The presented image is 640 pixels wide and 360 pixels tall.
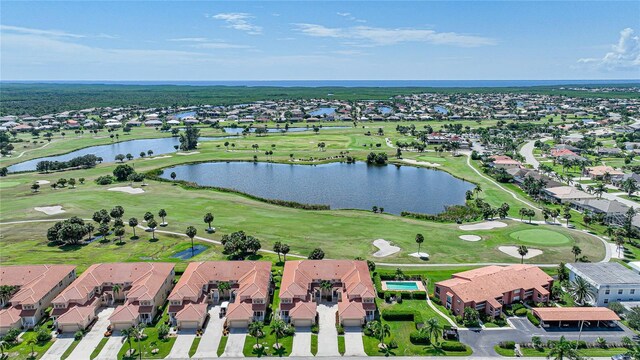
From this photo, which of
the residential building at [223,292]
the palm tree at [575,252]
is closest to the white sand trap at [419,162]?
the palm tree at [575,252]

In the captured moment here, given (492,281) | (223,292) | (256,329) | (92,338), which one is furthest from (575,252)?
(92,338)

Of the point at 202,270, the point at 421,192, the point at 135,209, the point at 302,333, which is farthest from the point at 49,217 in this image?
the point at 421,192

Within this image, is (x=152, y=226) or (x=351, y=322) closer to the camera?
(x=351, y=322)

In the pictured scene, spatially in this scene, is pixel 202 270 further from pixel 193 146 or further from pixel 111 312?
pixel 193 146

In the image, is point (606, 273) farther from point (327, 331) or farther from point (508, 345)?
point (327, 331)

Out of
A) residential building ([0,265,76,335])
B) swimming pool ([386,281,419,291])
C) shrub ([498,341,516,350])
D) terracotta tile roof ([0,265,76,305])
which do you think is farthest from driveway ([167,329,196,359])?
shrub ([498,341,516,350])

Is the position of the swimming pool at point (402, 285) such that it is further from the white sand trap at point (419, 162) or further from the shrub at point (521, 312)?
the white sand trap at point (419, 162)
